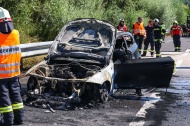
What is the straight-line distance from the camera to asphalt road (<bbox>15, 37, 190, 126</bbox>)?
19.7ft

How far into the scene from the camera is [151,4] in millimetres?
36906

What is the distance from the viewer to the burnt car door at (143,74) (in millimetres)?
7898

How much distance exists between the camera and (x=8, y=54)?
5629 mm

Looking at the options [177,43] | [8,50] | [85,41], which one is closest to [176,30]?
[177,43]

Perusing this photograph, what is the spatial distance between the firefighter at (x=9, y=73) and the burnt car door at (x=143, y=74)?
266 cm

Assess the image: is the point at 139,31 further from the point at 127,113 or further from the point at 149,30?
the point at 127,113

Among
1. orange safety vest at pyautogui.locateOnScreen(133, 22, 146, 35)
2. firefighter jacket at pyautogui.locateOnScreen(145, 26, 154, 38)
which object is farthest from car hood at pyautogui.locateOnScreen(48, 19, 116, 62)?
firefighter jacket at pyautogui.locateOnScreen(145, 26, 154, 38)

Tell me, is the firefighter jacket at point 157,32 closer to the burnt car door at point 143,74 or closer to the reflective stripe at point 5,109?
the burnt car door at point 143,74

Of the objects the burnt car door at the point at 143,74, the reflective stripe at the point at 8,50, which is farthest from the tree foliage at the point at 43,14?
the reflective stripe at the point at 8,50

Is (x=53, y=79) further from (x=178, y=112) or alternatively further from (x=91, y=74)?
(x=178, y=112)

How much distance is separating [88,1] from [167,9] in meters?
20.6

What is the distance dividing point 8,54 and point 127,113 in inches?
90.6

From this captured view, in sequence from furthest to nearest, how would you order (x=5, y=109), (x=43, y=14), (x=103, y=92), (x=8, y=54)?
(x=43, y=14), (x=103, y=92), (x=8, y=54), (x=5, y=109)

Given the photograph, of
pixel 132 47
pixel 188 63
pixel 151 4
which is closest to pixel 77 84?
pixel 132 47
